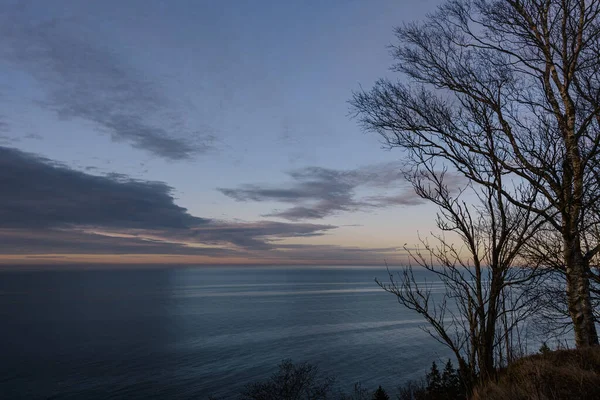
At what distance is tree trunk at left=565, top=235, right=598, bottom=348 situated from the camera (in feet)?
26.5

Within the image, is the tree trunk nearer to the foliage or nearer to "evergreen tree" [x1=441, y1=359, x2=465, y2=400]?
"evergreen tree" [x1=441, y1=359, x2=465, y2=400]

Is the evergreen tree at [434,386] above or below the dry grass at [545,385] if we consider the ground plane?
below

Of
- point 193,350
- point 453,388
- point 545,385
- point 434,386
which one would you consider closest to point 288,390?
point 434,386

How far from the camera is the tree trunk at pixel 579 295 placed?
807 cm

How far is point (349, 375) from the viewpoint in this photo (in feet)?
156

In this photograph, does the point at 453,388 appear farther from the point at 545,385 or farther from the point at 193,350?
the point at 193,350

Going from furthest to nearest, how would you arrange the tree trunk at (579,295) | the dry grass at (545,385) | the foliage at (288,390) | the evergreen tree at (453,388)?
the foliage at (288,390) → the evergreen tree at (453,388) → the tree trunk at (579,295) → the dry grass at (545,385)

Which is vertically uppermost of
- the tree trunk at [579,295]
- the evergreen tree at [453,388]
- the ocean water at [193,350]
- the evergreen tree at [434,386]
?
the tree trunk at [579,295]

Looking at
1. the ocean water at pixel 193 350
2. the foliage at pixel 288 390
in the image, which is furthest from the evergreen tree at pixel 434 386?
the ocean water at pixel 193 350

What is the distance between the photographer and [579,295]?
8.09 m

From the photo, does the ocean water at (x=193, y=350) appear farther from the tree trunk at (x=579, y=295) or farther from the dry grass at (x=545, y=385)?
the dry grass at (x=545, y=385)

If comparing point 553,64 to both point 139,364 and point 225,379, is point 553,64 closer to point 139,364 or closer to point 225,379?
point 225,379

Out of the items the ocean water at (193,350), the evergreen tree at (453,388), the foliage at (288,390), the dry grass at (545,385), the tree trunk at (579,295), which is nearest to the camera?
the dry grass at (545,385)

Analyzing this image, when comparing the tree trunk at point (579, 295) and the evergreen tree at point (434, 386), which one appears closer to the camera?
the tree trunk at point (579, 295)
